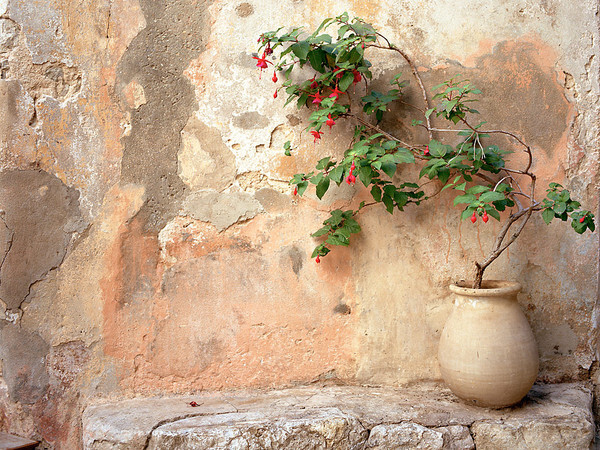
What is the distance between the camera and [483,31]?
2.52m

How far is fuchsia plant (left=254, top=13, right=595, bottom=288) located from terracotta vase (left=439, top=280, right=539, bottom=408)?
0.43ft

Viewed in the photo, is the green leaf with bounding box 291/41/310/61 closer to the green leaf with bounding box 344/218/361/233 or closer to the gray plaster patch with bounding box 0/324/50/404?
the green leaf with bounding box 344/218/361/233

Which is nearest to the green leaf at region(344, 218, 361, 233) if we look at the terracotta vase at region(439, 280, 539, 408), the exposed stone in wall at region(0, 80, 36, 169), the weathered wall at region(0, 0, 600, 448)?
the weathered wall at region(0, 0, 600, 448)

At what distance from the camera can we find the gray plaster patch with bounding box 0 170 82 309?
93.1 inches

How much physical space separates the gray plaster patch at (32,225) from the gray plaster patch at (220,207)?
0.52 meters

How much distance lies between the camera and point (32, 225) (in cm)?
238

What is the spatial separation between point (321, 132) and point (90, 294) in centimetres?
128

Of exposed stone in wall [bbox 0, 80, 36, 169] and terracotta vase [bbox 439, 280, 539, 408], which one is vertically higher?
exposed stone in wall [bbox 0, 80, 36, 169]

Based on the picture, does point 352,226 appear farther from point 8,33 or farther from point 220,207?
point 8,33

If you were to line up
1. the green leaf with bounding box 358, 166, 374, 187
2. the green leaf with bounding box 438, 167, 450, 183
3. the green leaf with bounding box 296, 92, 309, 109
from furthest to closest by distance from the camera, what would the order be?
the green leaf with bounding box 296, 92, 309, 109
the green leaf with bounding box 438, 167, 450, 183
the green leaf with bounding box 358, 166, 374, 187

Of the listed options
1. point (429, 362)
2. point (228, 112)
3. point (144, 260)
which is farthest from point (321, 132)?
point (429, 362)

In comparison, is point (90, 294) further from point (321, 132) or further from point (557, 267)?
point (557, 267)

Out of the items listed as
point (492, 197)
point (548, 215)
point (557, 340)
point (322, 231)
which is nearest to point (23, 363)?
point (322, 231)

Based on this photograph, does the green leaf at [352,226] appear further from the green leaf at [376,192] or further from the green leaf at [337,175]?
the green leaf at [337,175]
